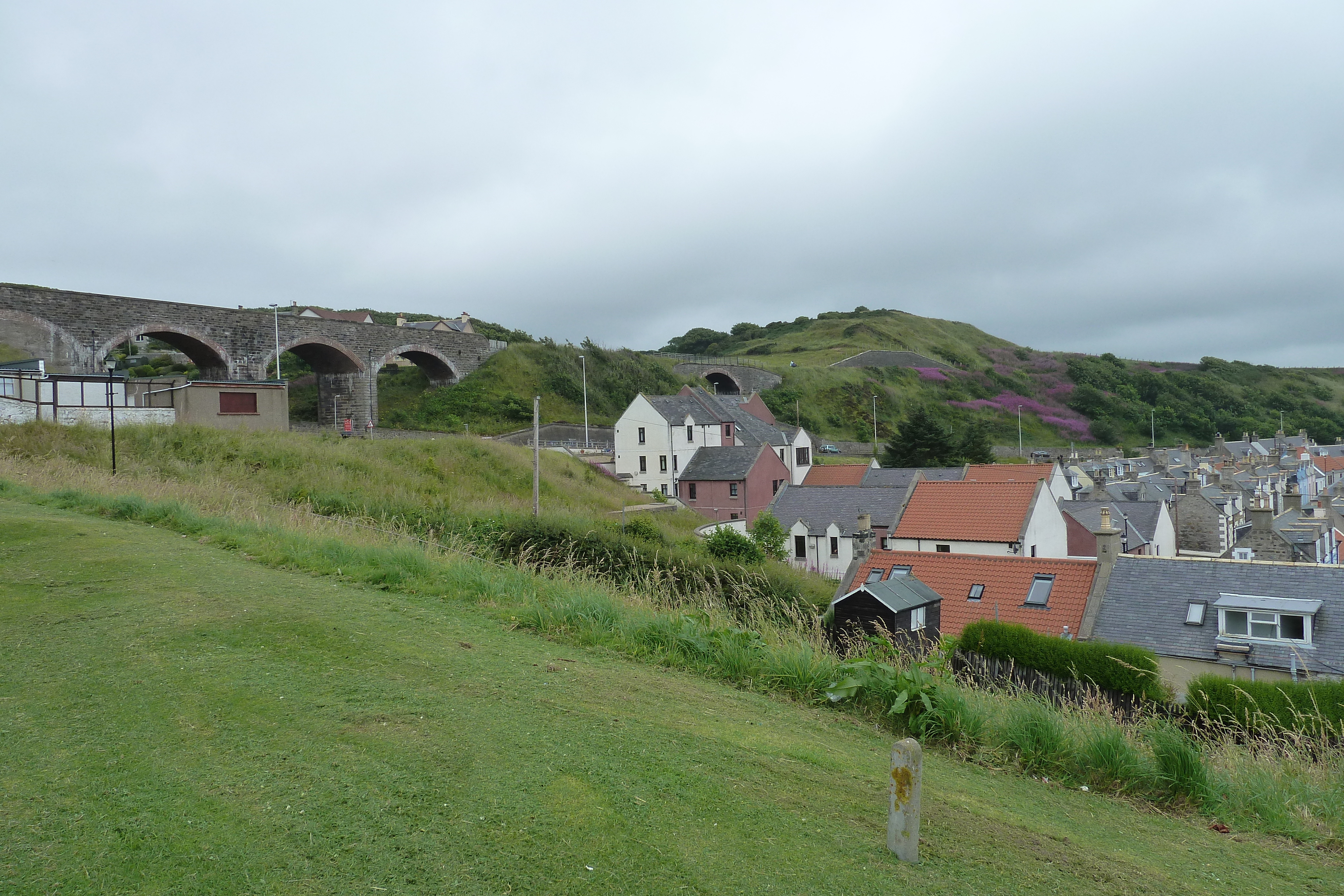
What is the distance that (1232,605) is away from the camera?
16.7 m

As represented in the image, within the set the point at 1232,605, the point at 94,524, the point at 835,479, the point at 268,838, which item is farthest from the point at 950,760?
the point at 835,479

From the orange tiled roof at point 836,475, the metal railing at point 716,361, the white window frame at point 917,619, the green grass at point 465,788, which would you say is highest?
the metal railing at point 716,361

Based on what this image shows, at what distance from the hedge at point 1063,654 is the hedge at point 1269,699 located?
988 millimetres

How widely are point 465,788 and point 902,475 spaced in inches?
1634

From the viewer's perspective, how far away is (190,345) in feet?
155

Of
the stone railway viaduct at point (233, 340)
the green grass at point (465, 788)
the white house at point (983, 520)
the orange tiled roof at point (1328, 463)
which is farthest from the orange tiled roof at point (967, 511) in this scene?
the orange tiled roof at point (1328, 463)

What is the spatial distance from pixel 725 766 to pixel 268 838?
2118mm

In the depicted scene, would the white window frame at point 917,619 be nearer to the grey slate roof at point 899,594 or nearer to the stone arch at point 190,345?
the grey slate roof at point 899,594

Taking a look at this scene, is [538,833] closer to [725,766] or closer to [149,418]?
[725,766]

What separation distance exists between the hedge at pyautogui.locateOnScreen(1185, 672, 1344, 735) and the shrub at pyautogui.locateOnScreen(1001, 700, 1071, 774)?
4.06 m

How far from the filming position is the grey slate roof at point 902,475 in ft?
134

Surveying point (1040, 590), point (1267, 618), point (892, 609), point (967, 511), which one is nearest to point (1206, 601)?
point (1267, 618)

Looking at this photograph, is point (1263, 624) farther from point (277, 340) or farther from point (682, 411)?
point (277, 340)

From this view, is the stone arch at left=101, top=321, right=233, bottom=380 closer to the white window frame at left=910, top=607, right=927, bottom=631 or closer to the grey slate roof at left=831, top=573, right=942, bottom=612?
the grey slate roof at left=831, top=573, right=942, bottom=612
